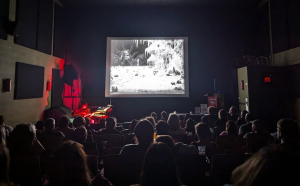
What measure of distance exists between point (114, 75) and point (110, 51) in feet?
3.70

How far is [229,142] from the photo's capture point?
2.47 meters

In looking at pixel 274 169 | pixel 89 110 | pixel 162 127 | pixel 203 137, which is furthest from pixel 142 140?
pixel 89 110

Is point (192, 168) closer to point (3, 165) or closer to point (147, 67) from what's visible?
point (3, 165)

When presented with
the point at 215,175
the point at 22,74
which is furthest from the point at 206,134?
the point at 22,74

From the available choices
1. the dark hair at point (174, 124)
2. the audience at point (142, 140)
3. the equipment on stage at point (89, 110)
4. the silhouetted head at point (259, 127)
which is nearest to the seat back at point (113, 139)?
the audience at point (142, 140)

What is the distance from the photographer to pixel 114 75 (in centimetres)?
726

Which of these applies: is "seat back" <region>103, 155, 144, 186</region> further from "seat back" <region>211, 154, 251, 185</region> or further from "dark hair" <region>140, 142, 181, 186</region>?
"seat back" <region>211, 154, 251, 185</region>

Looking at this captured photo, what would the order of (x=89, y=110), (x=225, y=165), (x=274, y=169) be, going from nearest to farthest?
(x=274, y=169), (x=225, y=165), (x=89, y=110)

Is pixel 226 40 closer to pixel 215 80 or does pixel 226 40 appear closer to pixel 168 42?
pixel 215 80

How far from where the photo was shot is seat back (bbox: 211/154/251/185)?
1.73m

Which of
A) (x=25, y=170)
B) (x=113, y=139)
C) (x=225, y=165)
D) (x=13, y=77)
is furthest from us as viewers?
(x=13, y=77)

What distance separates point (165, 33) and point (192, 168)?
22.6 ft

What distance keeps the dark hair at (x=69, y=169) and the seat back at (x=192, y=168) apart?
0.98 m

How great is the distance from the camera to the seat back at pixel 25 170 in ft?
5.33
